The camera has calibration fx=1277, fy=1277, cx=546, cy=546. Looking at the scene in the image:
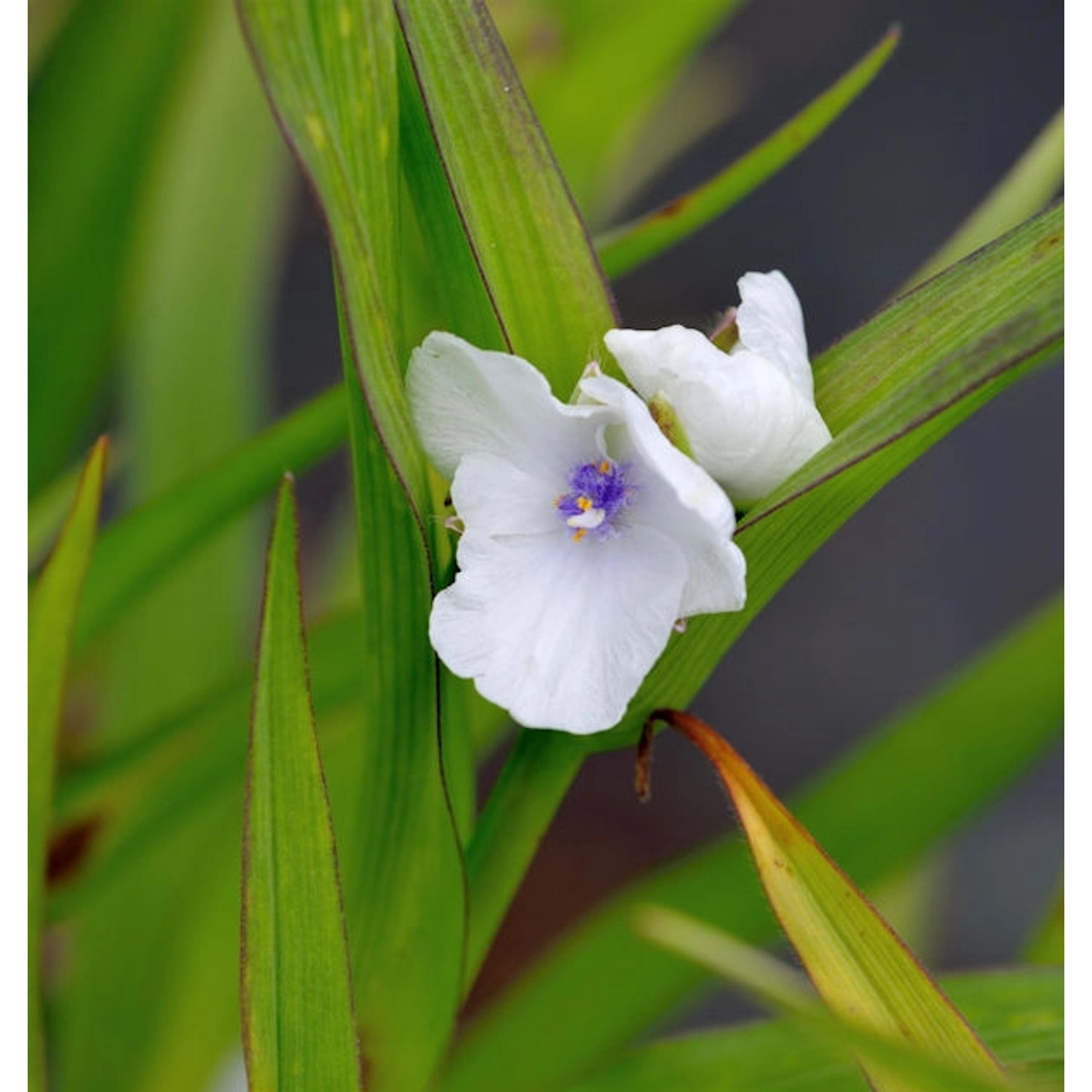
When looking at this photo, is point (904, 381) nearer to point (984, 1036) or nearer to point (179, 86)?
point (984, 1036)

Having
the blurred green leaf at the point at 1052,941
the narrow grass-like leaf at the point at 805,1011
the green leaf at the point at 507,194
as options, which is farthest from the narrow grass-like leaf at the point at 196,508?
the blurred green leaf at the point at 1052,941

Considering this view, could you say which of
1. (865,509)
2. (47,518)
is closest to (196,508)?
(47,518)

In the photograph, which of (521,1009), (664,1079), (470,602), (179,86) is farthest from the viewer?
(179,86)

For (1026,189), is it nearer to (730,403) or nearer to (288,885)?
(730,403)

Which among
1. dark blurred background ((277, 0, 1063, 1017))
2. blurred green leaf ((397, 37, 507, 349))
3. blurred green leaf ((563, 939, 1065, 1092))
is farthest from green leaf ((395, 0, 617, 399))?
dark blurred background ((277, 0, 1063, 1017))

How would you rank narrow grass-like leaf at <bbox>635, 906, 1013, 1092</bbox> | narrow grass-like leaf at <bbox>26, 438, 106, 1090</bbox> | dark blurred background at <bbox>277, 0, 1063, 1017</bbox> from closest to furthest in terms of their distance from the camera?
narrow grass-like leaf at <bbox>635, 906, 1013, 1092</bbox> < narrow grass-like leaf at <bbox>26, 438, 106, 1090</bbox> < dark blurred background at <bbox>277, 0, 1063, 1017</bbox>

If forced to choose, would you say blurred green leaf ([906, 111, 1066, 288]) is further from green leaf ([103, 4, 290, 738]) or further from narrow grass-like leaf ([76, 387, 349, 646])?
green leaf ([103, 4, 290, 738])

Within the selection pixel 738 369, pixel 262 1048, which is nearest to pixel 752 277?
pixel 738 369
